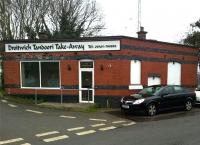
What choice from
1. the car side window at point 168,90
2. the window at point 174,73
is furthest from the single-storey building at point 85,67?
the car side window at point 168,90

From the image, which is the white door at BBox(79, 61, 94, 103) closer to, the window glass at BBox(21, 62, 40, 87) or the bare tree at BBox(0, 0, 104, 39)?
the window glass at BBox(21, 62, 40, 87)

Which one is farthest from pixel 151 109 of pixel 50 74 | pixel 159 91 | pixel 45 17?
pixel 45 17

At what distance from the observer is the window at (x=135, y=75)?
22783mm

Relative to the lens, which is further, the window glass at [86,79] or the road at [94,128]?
the window glass at [86,79]

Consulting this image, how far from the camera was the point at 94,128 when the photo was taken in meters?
14.6

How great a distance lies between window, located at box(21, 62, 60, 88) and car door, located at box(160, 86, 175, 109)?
7.04m

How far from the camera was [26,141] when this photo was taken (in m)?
11.9

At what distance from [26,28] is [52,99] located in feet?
Answer: 48.1

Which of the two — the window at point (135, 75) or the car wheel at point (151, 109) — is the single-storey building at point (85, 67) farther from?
the car wheel at point (151, 109)

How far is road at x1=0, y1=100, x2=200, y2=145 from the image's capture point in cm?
1196

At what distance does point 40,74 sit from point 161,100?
333 inches

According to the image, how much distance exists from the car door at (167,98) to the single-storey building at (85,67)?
3149 millimetres

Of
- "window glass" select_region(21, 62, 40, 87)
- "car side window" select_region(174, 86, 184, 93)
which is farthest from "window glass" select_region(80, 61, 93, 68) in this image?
"car side window" select_region(174, 86, 184, 93)

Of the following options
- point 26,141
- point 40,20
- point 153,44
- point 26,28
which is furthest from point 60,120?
point 40,20
